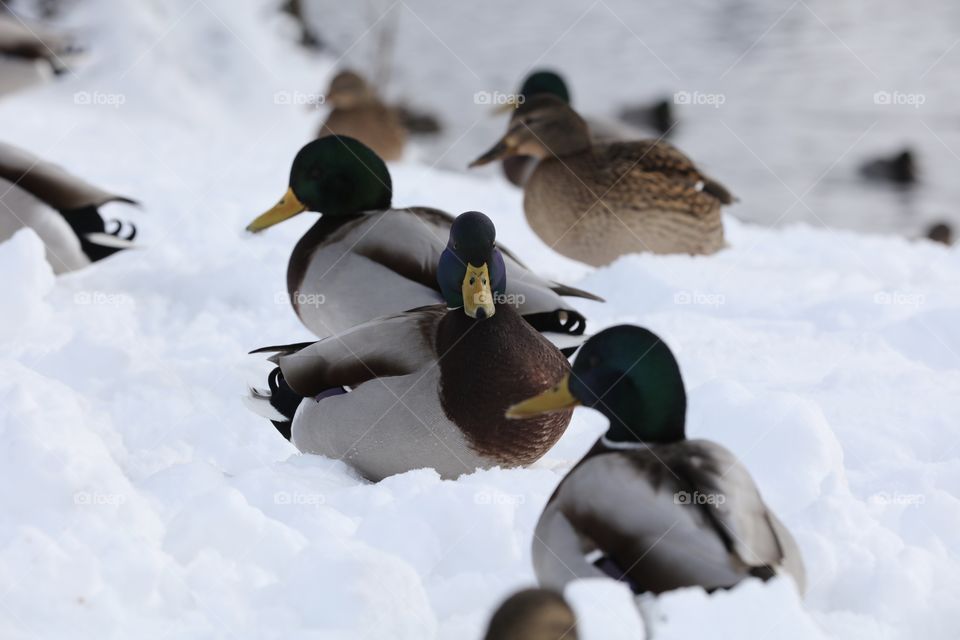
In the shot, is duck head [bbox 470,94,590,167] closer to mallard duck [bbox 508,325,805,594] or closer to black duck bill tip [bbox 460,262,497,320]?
black duck bill tip [bbox 460,262,497,320]

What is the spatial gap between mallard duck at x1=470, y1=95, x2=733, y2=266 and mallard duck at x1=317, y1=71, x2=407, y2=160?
2.83 metres

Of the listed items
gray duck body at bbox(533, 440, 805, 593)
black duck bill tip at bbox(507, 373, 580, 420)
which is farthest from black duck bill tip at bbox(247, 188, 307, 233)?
gray duck body at bbox(533, 440, 805, 593)

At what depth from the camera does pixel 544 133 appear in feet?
18.2

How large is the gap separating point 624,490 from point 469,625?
423mm

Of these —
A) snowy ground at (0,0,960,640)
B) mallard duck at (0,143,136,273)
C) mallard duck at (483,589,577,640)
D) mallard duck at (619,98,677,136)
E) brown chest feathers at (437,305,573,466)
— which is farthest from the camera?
mallard duck at (619,98,677,136)

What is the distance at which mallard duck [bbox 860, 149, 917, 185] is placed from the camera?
36.3ft

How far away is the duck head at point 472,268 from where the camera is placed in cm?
310

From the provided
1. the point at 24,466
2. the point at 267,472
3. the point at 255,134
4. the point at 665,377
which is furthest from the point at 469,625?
the point at 255,134

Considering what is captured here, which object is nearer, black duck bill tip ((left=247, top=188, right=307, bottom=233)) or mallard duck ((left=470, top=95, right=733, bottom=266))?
black duck bill tip ((left=247, top=188, right=307, bottom=233))

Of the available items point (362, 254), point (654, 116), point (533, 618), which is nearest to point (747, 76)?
point (654, 116)

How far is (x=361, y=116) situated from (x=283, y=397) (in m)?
5.29

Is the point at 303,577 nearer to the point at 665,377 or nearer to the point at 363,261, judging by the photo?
the point at 665,377

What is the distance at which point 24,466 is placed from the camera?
8.43ft

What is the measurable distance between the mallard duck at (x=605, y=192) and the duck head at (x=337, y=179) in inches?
50.8
